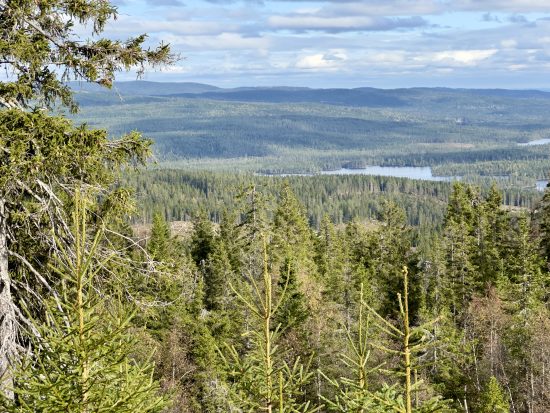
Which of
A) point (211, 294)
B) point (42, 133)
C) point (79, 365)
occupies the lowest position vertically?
point (211, 294)

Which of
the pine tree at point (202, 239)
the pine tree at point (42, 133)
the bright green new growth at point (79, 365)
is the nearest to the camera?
the bright green new growth at point (79, 365)

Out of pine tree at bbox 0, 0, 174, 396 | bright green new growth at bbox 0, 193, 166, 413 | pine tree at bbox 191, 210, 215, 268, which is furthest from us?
pine tree at bbox 191, 210, 215, 268

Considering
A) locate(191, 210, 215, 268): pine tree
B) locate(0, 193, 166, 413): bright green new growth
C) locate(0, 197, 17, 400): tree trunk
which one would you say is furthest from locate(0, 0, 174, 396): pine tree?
locate(191, 210, 215, 268): pine tree

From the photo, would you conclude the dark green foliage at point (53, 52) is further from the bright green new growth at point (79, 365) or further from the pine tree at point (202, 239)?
the pine tree at point (202, 239)

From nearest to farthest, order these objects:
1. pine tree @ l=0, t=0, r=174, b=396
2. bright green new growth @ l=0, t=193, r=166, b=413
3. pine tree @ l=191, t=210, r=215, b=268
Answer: bright green new growth @ l=0, t=193, r=166, b=413, pine tree @ l=0, t=0, r=174, b=396, pine tree @ l=191, t=210, r=215, b=268

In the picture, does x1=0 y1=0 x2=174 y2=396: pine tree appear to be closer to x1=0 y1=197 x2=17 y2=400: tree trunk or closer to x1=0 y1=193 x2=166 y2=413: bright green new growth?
x1=0 y1=197 x2=17 y2=400: tree trunk

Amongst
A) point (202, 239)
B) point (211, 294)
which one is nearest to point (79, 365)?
point (211, 294)

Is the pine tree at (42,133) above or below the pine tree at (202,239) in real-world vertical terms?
above

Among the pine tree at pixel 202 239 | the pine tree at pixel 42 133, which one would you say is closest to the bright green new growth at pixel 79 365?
the pine tree at pixel 42 133

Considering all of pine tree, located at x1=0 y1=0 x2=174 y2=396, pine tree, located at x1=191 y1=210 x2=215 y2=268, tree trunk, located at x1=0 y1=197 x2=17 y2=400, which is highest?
pine tree, located at x1=0 y1=0 x2=174 y2=396

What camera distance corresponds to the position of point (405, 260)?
54.8 m

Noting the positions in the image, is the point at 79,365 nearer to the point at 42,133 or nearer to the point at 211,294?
the point at 42,133

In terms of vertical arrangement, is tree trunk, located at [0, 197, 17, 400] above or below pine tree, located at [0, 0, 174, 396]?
below

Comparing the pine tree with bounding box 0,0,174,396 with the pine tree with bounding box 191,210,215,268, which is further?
the pine tree with bounding box 191,210,215,268
